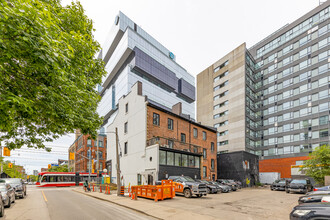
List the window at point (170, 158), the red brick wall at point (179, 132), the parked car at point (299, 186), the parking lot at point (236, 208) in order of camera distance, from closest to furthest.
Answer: the parking lot at point (236, 208) → the parked car at point (299, 186) → the window at point (170, 158) → the red brick wall at point (179, 132)

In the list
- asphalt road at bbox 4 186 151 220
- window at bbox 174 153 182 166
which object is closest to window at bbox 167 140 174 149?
window at bbox 174 153 182 166

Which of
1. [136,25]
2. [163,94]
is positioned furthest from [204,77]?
[136,25]

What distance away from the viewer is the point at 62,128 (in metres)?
9.20

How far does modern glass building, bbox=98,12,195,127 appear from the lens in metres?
73.4

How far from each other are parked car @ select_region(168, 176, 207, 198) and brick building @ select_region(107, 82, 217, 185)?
4.35 metres

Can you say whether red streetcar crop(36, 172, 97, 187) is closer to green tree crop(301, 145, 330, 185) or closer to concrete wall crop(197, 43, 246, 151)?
concrete wall crop(197, 43, 246, 151)

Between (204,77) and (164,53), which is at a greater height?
(164,53)

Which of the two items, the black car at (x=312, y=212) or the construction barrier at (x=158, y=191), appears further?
the construction barrier at (x=158, y=191)

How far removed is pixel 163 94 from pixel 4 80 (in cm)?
8121

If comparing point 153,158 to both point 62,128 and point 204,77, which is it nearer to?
point 62,128

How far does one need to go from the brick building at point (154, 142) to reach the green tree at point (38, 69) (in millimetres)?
16576

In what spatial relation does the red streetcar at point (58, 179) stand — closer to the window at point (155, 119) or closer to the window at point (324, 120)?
the window at point (155, 119)

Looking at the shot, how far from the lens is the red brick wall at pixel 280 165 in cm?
5388

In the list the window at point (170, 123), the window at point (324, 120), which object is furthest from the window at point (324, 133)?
the window at point (170, 123)
